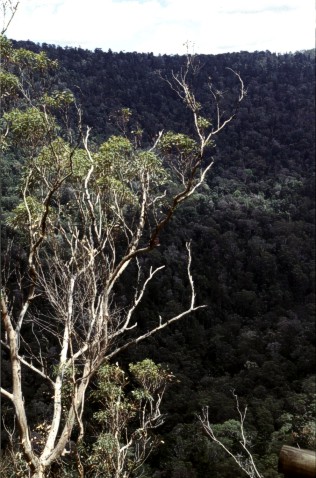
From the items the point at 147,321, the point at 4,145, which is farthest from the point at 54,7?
the point at 147,321

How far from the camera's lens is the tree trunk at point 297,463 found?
110 centimetres

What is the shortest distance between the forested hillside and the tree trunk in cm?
916

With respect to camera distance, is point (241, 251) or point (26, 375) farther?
point (241, 251)

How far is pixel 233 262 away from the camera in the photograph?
1377 inches

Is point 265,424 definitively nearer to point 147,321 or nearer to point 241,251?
point 147,321

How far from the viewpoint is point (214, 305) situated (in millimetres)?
31031

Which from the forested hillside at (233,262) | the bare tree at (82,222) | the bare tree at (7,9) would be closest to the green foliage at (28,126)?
the bare tree at (82,222)

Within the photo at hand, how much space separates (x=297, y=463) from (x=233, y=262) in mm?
34157

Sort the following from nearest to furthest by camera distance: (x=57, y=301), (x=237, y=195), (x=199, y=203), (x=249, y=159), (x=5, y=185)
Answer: (x=57, y=301), (x=5, y=185), (x=199, y=203), (x=237, y=195), (x=249, y=159)

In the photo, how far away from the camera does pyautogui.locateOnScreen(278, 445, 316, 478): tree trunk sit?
1096 millimetres

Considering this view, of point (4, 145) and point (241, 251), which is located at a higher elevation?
point (4, 145)

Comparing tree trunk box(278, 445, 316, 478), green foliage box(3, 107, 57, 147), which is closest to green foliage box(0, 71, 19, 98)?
green foliage box(3, 107, 57, 147)

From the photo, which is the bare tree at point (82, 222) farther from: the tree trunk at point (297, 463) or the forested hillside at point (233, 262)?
the forested hillside at point (233, 262)

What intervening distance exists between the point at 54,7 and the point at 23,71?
26.0 inches
